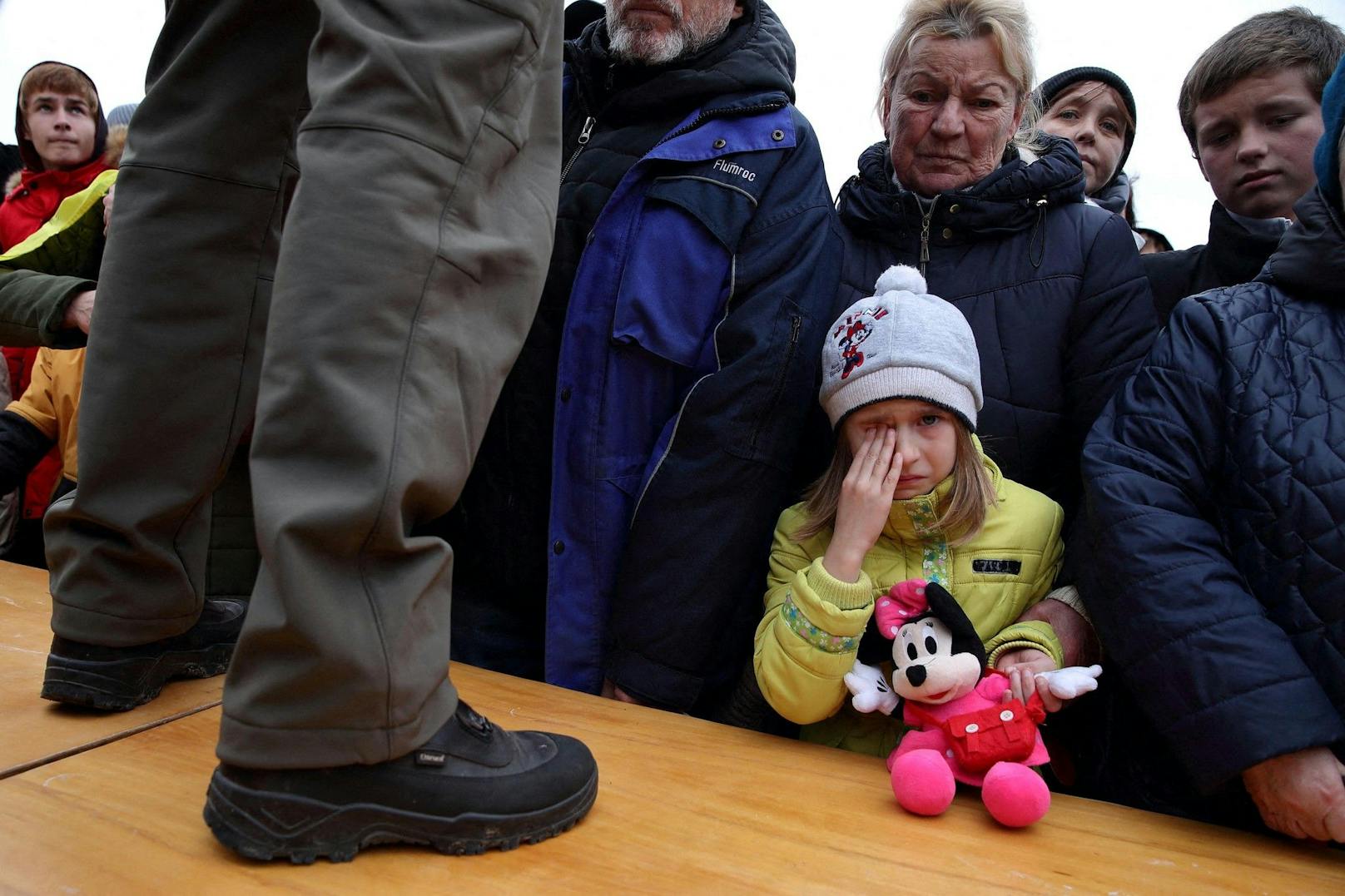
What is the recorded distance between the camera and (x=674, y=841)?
121 cm

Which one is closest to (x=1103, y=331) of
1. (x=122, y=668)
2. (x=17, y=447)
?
(x=122, y=668)

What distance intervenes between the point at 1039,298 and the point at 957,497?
0.54 meters

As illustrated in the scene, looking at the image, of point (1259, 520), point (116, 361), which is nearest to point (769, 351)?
point (1259, 520)

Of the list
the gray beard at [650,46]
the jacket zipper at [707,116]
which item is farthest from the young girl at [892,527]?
the gray beard at [650,46]

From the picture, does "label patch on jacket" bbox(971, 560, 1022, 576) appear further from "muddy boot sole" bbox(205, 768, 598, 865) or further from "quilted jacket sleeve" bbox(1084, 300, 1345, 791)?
"muddy boot sole" bbox(205, 768, 598, 865)

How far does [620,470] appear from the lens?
73.3 inches

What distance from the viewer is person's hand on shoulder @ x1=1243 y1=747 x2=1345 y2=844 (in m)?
1.30

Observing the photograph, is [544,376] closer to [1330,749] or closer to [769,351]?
[769,351]

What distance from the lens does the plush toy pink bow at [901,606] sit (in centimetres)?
151

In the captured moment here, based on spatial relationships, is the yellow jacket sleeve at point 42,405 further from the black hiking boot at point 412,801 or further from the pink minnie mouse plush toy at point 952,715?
the pink minnie mouse plush toy at point 952,715

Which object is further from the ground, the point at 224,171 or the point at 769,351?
the point at 224,171

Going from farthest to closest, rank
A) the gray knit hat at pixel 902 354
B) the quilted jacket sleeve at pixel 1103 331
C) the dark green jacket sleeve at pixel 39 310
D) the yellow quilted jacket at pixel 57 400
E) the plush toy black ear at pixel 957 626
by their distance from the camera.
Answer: the yellow quilted jacket at pixel 57 400 → the dark green jacket sleeve at pixel 39 310 → the quilted jacket sleeve at pixel 1103 331 → the gray knit hat at pixel 902 354 → the plush toy black ear at pixel 957 626

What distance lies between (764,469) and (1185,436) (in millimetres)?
704

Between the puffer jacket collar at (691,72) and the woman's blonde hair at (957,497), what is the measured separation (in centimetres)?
77
